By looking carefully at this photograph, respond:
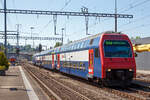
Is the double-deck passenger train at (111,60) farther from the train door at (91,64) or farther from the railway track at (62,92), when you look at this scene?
the railway track at (62,92)

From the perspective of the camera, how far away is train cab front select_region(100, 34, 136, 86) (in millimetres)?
15430

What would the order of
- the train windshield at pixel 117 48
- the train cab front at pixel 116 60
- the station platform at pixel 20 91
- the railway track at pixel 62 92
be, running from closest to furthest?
the station platform at pixel 20 91
the railway track at pixel 62 92
the train cab front at pixel 116 60
the train windshield at pixel 117 48

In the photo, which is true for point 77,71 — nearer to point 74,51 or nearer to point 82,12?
point 74,51

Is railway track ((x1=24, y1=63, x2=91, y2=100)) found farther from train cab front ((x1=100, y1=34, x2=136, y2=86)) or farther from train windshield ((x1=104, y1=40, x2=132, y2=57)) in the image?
train windshield ((x1=104, y1=40, x2=132, y2=57))

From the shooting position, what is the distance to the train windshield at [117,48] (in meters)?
15.9

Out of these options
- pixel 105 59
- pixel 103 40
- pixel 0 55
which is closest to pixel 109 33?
pixel 103 40

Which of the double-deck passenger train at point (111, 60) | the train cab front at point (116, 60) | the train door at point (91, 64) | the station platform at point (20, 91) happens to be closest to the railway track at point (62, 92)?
the station platform at point (20, 91)

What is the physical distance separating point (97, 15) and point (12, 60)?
1477 inches

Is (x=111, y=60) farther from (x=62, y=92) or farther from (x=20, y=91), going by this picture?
(x=20, y=91)

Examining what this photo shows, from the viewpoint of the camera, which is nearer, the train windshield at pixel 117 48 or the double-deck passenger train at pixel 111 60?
the double-deck passenger train at pixel 111 60

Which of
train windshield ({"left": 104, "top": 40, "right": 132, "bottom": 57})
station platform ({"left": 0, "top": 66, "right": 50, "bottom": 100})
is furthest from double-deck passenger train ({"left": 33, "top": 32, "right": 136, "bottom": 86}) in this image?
station platform ({"left": 0, "top": 66, "right": 50, "bottom": 100})

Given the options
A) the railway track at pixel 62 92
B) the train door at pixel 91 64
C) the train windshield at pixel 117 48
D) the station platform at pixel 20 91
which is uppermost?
the train windshield at pixel 117 48

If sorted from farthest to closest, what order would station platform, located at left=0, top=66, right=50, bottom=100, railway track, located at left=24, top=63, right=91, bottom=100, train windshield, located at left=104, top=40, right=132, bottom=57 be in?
train windshield, located at left=104, top=40, right=132, bottom=57, railway track, located at left=24, top=63, right=91, bottom=100, station platform, located at left=0, top=66, right=50, bottom=100

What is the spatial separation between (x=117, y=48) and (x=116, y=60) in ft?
2.83
